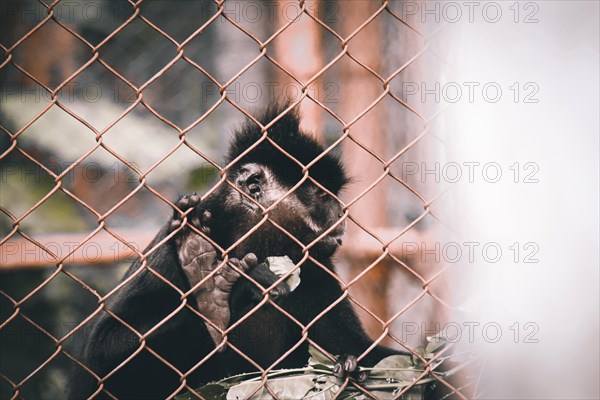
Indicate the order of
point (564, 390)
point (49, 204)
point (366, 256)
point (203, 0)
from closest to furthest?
point (564, 390), point (366, 256), point (49, 204), point (203, 0)

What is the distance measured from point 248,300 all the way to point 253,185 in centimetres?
53

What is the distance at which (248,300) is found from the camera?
291 centimetres

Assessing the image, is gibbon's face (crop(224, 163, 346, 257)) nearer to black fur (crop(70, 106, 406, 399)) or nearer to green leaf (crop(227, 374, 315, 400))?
black fur (crop(70, 106, 406, 399))

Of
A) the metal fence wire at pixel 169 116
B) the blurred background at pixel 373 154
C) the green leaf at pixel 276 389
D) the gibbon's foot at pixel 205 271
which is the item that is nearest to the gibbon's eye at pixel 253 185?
the blurred background at pixel 373 154

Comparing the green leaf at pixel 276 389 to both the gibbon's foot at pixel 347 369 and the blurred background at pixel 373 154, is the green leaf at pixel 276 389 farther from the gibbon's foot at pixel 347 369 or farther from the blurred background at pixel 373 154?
the blurred background at pixel 373 154

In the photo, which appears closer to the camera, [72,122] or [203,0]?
[72,122]

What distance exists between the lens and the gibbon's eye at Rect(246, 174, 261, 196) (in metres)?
3.11

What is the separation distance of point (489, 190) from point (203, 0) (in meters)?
4.67

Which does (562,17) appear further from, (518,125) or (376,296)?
(376,296)

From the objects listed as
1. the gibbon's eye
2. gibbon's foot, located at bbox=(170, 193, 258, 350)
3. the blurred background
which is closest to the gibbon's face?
the gibbon's eye

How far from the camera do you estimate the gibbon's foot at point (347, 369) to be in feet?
7.25

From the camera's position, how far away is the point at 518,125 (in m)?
1.99

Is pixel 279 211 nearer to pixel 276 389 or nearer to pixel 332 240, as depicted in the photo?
pixel 332 240

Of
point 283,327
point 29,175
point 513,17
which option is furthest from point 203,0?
point 513,17
